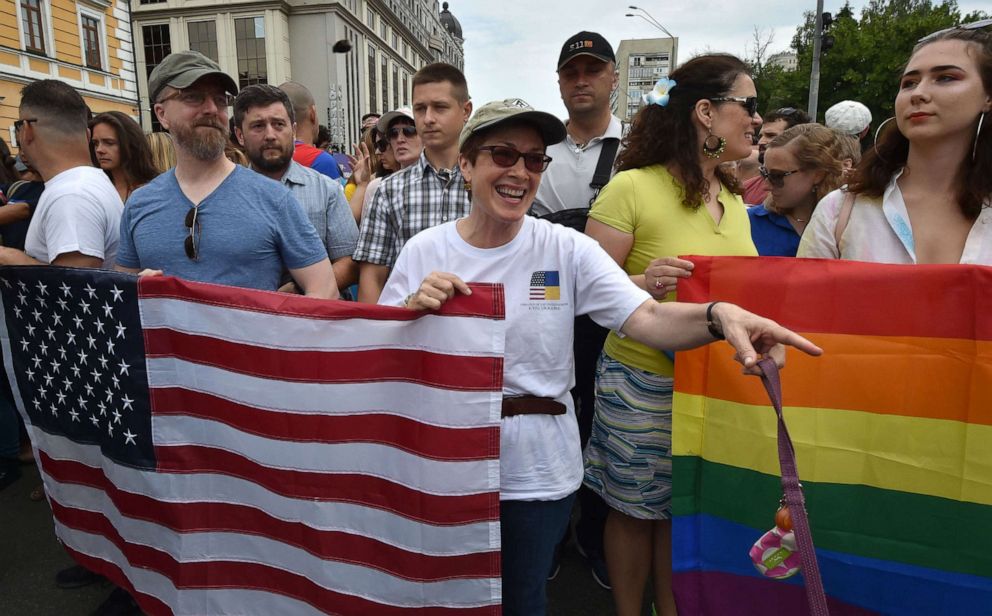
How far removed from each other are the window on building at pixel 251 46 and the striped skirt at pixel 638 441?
168 feet

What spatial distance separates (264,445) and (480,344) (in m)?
0.94

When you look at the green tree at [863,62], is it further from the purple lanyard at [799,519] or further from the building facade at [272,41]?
the purple lanyard at [799,519]

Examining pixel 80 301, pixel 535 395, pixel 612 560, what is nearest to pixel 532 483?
pixel 535 395

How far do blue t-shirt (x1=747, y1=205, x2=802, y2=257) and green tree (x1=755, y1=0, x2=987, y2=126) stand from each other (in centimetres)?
2872

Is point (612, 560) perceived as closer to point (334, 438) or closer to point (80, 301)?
point (334, 438)

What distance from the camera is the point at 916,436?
1.94 meters

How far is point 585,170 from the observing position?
3.52 metres

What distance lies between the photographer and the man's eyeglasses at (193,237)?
8.27 feet

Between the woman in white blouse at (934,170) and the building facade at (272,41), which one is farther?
the building facade at (272,41)

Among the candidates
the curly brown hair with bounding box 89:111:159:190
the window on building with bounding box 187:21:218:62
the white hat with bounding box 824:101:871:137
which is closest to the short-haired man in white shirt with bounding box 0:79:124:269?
the curly brown hair with bounding box 89:111:159:190

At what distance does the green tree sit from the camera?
93.0 feet

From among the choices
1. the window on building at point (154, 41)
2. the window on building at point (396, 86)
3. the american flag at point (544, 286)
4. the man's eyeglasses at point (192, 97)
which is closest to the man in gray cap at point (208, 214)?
the man's eyeglasses at point (192, 97)

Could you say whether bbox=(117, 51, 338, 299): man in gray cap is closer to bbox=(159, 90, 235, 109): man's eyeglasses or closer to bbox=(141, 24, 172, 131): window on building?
bbox=(159, 90, 235, 109): man's eyeglasses

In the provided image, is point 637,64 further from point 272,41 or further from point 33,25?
point 33,25
